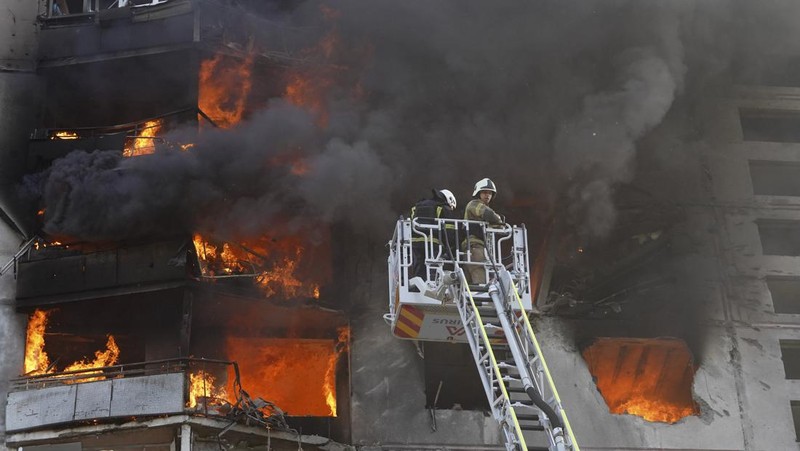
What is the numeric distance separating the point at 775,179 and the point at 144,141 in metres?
12.3

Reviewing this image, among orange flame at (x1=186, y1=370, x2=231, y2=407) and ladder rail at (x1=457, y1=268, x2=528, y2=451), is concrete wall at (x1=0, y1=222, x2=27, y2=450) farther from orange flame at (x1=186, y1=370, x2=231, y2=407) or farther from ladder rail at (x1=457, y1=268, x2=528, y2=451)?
ladder rail at (x1=457, y1=268, x2=528, y2=451)

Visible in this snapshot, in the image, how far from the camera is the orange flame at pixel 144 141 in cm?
1570

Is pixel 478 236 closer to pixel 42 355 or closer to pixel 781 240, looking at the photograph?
pixel 42 355

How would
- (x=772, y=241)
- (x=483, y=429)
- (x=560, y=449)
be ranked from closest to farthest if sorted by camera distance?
(x=560, y=449)
(x=483, y=429)
(x=772, y=241)

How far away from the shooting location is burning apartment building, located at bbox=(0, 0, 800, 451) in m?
14.4

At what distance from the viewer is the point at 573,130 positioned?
16406 mm

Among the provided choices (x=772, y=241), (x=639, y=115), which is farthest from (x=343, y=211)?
(x=772, y=241)

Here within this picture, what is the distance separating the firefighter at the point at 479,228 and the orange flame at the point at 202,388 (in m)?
5.39

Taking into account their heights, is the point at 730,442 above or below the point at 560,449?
above

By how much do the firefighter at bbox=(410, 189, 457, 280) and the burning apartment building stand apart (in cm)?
431

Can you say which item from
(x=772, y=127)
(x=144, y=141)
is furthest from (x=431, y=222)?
(x=772, y=127)

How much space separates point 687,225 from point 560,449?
10.3 meters

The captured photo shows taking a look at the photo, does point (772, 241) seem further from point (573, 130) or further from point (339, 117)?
point (339, 117)

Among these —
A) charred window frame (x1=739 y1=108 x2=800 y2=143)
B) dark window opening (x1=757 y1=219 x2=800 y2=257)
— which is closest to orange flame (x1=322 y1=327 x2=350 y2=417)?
dark window opening (x1=757 y1=219 x2=800 y2=257)
